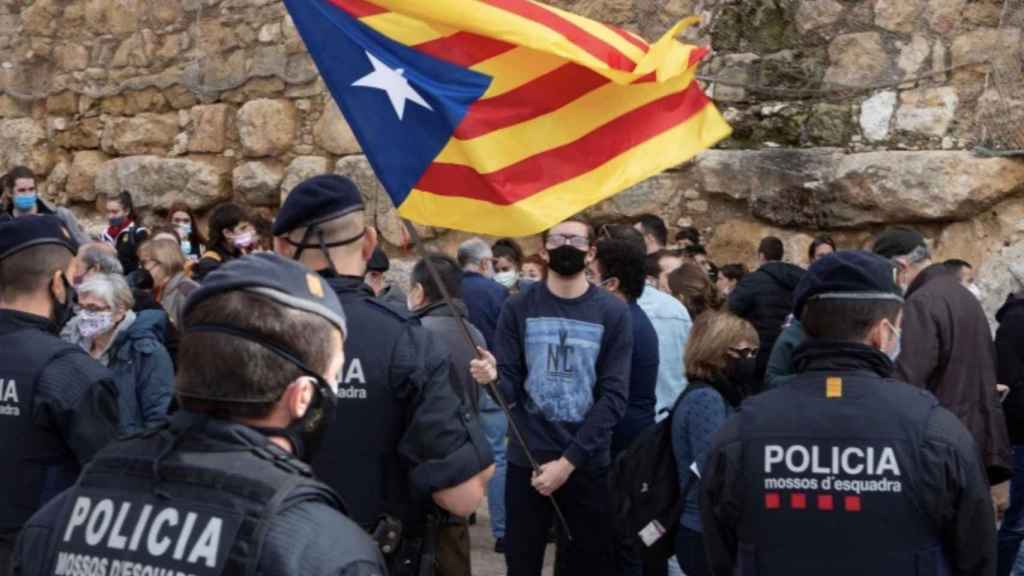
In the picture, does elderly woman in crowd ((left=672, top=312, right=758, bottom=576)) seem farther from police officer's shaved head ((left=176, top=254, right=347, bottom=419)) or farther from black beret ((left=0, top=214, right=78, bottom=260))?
police officer's shaved head ((left=176, top=254, right=347, bottom=419))

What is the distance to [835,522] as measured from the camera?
3607 mm

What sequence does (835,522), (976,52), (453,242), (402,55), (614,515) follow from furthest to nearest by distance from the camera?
(453,242) → (976,52) → (614,515) → (402,55) → (835,522)

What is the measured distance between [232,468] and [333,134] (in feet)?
31.5

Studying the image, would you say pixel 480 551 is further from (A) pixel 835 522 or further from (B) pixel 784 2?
(A) pixel 835 522

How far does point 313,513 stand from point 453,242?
883cm

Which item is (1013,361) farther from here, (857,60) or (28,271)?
A: (28,271)

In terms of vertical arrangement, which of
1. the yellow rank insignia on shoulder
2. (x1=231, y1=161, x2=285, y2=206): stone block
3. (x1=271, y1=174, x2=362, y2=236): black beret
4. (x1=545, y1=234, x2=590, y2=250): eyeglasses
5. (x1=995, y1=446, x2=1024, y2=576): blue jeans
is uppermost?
(x1=231, y1=161, x2=285, y2=206): stone block

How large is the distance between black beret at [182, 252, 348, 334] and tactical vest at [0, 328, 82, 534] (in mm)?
1859

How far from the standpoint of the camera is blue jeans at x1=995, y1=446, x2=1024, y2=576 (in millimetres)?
7094

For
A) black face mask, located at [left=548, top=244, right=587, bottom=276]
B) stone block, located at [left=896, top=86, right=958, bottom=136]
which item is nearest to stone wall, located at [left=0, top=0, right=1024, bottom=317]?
stone block, located at [left=896, top=86, right=958, bottom=136]

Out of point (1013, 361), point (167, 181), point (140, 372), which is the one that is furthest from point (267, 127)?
point (1013, 361)

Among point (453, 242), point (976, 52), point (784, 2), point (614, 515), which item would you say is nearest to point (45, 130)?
point (453, 242)

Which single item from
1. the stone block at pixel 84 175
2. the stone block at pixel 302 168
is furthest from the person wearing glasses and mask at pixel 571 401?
the stone block at pixel 84 175

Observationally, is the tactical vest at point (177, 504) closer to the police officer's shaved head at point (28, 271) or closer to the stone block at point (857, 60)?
the police officer's shaved head at point (28, 271)
